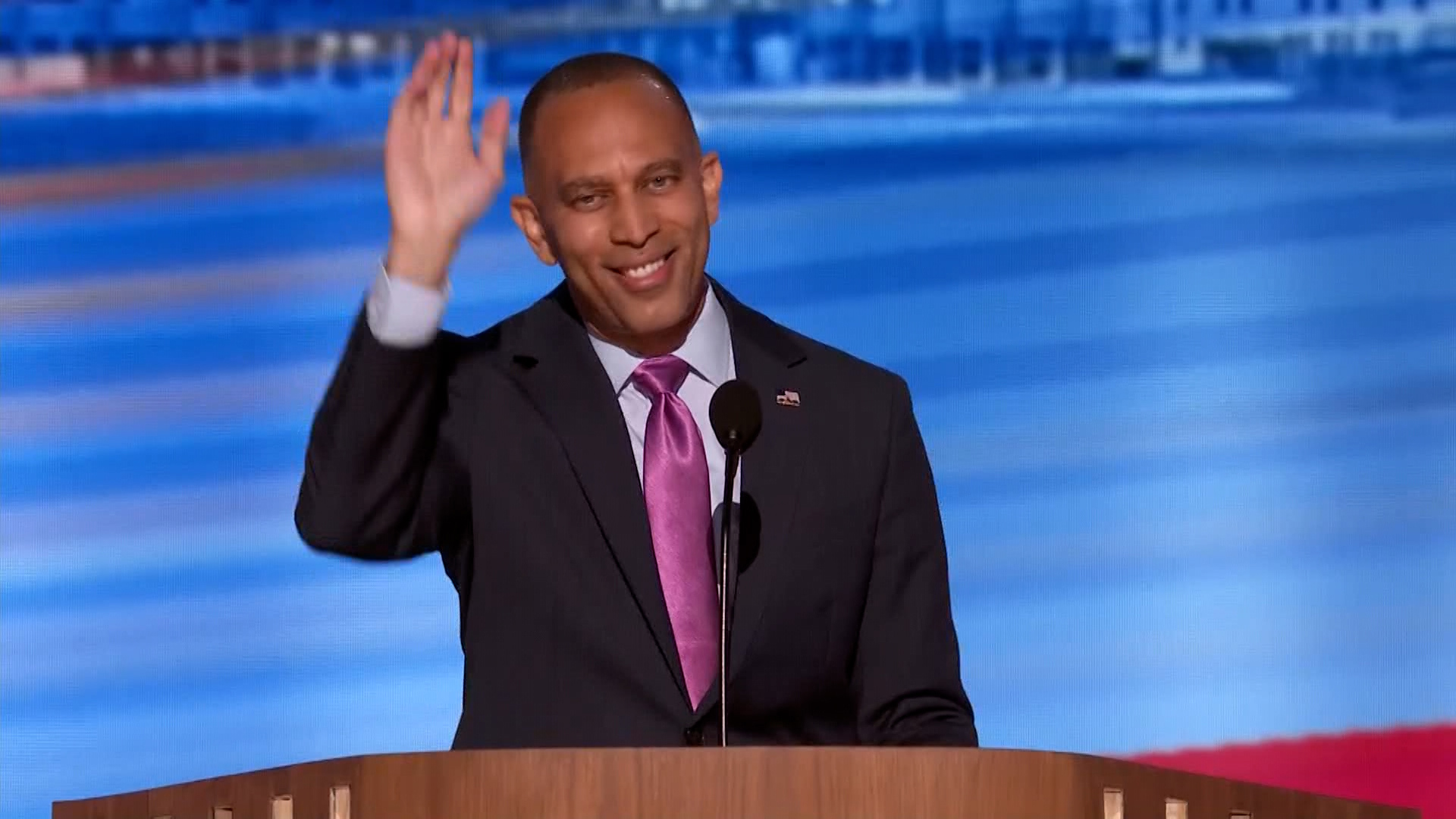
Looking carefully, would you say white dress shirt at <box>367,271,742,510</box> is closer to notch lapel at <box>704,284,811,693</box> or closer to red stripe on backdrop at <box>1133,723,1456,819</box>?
notch lapel at <box>704,284,811,693</box>

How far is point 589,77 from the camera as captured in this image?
8.63 ft

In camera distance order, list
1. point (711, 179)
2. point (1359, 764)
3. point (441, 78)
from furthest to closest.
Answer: point (1359, 764) < point (711, 179) < point (441, 78)

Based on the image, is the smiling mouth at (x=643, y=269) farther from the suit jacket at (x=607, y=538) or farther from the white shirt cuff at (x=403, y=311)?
the white shirt cuff at (x=403, y=311)

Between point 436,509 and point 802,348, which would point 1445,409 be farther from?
point 436,509

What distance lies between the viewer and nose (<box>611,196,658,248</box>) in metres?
2.58

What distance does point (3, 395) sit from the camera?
13.2ft

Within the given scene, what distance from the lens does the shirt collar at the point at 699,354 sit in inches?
106

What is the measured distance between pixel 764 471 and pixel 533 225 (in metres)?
0.39

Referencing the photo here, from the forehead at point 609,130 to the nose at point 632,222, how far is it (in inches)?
1.4

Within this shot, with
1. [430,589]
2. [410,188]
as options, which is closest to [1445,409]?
[430,589]

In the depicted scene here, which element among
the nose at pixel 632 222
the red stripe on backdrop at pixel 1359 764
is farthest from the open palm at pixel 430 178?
the red stripe on backdrop at pixel 1359 764

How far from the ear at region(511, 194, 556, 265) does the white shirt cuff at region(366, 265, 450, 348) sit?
31cm

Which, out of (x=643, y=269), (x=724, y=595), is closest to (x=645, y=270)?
(x=643, y=269)

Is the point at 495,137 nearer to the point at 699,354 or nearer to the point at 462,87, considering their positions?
the point at 462,87
